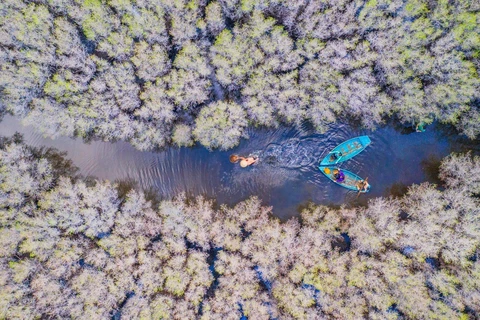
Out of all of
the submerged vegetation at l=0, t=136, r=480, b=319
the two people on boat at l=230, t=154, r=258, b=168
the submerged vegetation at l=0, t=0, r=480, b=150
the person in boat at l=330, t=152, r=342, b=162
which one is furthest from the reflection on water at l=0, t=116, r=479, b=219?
the submerged vegetation at l=0, t=0, r=480, b=150

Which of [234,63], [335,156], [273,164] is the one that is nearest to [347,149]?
[335,156]

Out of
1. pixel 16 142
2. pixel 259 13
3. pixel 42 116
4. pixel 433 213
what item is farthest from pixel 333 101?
pixel 16 142

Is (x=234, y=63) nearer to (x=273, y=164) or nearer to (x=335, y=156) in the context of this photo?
(x=273, y=164)

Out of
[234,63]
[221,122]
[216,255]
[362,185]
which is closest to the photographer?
[234,63]

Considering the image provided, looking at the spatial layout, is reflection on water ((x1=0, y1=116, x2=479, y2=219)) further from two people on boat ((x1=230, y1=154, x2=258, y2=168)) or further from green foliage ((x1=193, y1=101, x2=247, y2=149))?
green foliage ((x1=193, y1=101, x2=247, y2=149))

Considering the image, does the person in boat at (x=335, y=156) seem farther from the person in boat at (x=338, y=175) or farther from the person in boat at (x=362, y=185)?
the person in boat at (x=362, y=185)

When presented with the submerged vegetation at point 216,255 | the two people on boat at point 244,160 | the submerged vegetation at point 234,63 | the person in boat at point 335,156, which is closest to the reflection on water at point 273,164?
the two people on boat at point 244,160

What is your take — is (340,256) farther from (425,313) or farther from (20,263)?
(20,263)
